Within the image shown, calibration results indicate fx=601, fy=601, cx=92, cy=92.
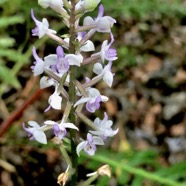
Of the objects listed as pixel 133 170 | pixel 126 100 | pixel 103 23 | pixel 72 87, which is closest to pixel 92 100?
pixel 72 87

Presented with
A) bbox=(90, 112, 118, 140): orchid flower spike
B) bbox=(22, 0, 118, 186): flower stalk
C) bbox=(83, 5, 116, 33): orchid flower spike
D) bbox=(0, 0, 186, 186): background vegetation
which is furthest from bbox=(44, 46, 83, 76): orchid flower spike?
bbox=(0, 0, 186, 186): background vegetation

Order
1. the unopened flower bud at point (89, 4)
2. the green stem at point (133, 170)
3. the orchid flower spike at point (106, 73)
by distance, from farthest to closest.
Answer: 1. the green stem at point (133, 170)
2. the orchid flower spike at point (106, 73)
3. the unopened flower bud at point (89, 4)

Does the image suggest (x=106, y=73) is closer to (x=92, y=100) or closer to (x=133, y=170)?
(x=92, y=100)

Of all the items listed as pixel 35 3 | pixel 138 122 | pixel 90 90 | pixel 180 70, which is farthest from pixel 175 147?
pixel 90 90

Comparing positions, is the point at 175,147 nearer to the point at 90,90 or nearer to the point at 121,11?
the point at 121,11

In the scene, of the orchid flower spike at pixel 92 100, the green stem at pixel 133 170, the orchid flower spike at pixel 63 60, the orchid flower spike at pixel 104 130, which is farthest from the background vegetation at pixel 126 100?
the orchid flower spike at pixel 63 60

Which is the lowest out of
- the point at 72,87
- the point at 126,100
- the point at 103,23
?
the point at 126,100

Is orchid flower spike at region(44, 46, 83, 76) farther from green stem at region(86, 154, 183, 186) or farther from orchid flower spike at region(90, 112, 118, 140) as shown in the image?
green stem at region(86, 154, 183, 186)

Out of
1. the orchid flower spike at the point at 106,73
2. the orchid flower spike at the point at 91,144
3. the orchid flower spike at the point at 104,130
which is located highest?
the orchid flower spike at the point at 106,73

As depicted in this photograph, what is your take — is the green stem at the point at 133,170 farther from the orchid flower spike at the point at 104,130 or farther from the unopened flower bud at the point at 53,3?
the unopened flower bud at the point at 53,3
